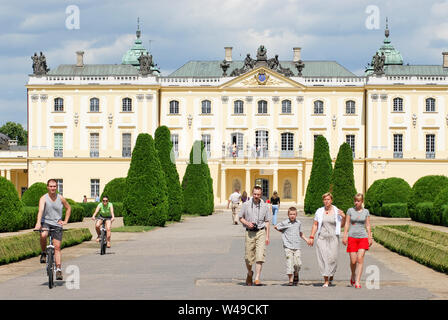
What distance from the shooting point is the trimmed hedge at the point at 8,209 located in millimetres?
28969

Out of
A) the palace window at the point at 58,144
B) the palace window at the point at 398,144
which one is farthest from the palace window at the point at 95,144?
the palace window at the point at 398,144

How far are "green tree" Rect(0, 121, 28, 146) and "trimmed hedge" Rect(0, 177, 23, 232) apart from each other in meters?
79.4

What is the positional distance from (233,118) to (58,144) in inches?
567

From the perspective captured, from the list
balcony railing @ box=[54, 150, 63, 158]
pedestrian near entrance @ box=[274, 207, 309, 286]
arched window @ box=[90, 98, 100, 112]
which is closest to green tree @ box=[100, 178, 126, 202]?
balcony railing @ box=[54, 150, 63, 158]

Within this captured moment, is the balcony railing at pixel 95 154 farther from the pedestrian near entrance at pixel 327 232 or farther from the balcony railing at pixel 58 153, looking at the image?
the pedestrian near entrance at pixel 327 232

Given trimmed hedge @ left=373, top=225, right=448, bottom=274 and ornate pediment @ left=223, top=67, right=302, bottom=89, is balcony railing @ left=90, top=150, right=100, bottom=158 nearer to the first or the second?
ornate pediment @ left=223, top=67, right=302, bottom=89

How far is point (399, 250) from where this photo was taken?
805 inches

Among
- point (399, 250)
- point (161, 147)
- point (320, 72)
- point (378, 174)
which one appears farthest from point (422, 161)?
point (399, 250)

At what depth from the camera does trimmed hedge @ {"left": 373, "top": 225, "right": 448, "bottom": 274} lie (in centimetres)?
1645

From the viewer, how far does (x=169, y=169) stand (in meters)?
38.2

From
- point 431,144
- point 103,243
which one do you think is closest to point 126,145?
point 431,144

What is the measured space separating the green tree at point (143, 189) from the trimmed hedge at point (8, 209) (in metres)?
4.54
